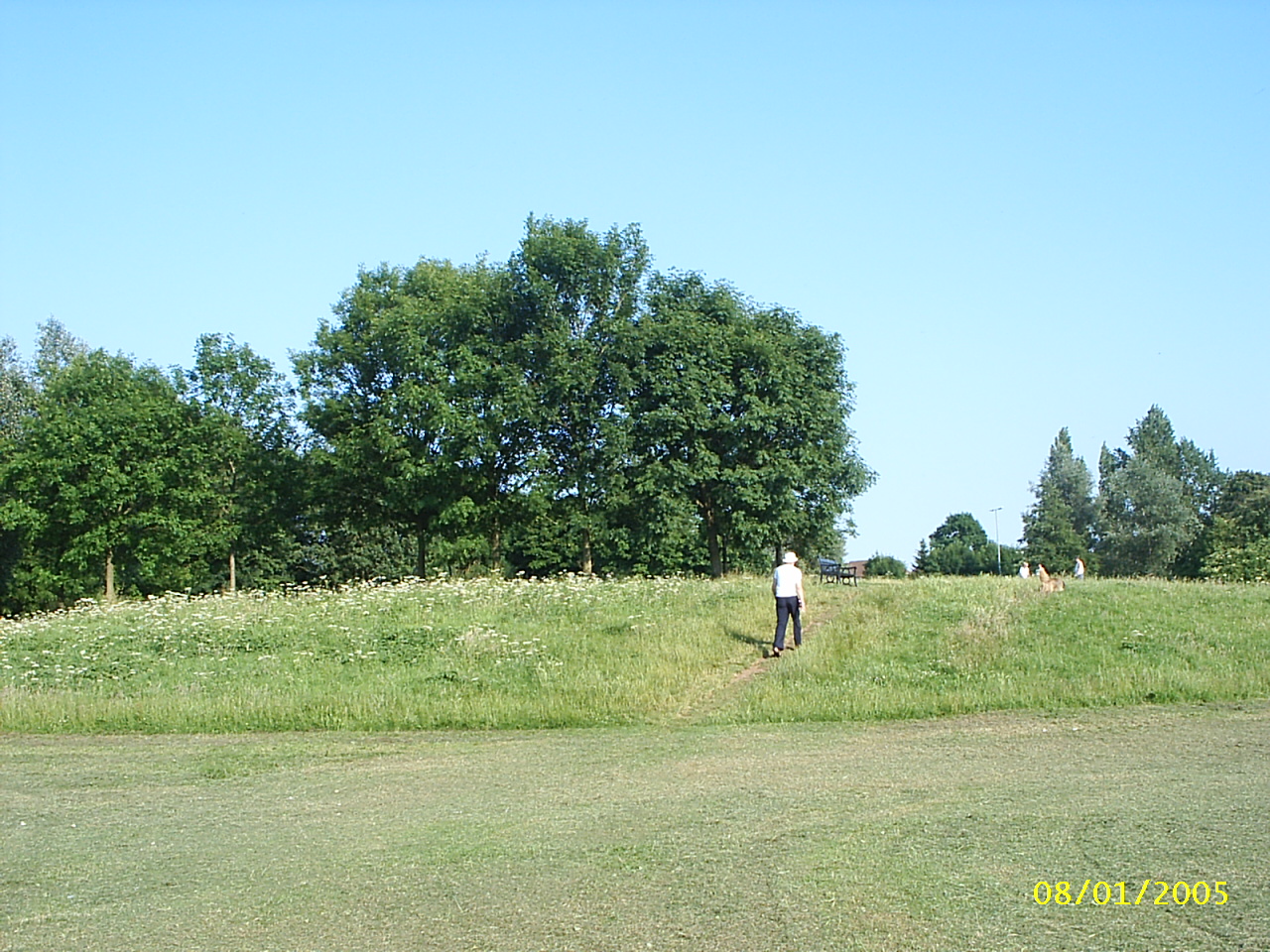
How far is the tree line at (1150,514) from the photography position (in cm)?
8112

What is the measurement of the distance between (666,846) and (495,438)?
119ft

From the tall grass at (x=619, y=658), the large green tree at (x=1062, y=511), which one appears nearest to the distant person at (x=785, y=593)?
the tall grass at (x=619, y=658)

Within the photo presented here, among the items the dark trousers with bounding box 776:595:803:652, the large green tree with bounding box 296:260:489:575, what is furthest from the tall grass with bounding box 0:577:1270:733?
the large green tree with bounding box 296:260:489:575

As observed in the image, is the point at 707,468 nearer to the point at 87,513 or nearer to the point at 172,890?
the point at 87,513

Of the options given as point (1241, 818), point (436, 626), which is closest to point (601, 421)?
point (436, 626)

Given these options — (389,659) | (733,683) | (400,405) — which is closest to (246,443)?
(400,405)

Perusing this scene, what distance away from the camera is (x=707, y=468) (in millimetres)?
41781

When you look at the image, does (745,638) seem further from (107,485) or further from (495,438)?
(107,485)

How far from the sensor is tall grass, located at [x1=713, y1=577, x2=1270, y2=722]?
15.6 metres

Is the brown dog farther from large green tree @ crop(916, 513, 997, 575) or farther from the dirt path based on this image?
large green tree @ crop(916, 513, 997, 575)
